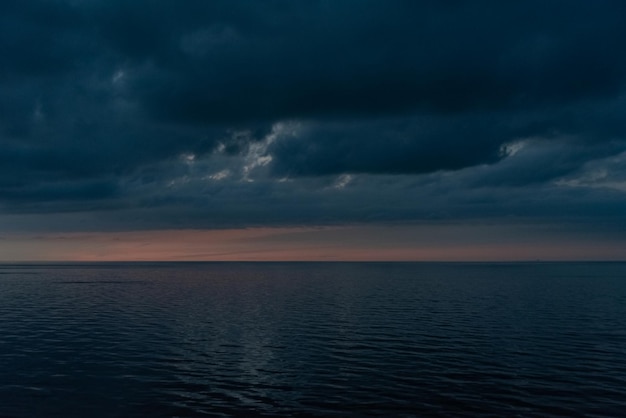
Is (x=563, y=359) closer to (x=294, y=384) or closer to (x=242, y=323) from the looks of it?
(x=294, y=384)

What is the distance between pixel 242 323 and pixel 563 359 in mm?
35634

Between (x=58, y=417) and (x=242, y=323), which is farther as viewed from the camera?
(x=242, y=323)

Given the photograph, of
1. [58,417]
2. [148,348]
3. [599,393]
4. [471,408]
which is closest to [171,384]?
[58,417]

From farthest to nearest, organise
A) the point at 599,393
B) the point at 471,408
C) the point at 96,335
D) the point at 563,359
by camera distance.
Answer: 1. the point at 96,335
2. the point at 563,359
3. the point at 599,393
4. the point at 471,408

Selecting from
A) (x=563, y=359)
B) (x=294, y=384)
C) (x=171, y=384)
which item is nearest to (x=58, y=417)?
(x=171, y=384)

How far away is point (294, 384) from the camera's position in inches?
1341

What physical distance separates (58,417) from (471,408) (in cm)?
2275

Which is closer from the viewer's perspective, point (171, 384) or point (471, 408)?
point (471, 408)

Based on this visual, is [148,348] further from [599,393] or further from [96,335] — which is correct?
[599,393]

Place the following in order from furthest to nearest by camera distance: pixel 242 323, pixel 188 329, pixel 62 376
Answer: pixel 242 323 < pixel 188 329 < pixel 62 376

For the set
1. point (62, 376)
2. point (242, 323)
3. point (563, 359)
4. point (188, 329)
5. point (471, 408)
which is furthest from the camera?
point (242, 323)

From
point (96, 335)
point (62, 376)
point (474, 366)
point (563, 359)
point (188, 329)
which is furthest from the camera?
point (188, 329)

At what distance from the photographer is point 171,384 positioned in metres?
34.1

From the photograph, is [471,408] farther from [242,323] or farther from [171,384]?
[242,323]
